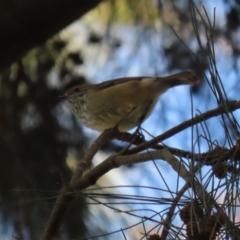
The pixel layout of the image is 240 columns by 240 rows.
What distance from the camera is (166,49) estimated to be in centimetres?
273

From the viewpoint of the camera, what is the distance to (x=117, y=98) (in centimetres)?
275

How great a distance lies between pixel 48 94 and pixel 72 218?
1.64 feet

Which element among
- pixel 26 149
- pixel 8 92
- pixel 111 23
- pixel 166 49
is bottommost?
pixel 26 149

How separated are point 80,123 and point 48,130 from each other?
17 centimetres

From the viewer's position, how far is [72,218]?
2.47 m

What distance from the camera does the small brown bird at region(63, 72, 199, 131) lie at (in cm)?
262

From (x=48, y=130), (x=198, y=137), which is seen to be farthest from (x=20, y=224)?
(x=198, y=137)

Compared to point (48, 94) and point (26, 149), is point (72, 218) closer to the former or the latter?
point (26, 149)

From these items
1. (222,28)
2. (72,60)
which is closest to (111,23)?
(72,60)

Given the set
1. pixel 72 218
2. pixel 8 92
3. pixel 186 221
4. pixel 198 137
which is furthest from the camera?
pixel 8 92

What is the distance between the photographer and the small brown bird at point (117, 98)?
8.59 ft

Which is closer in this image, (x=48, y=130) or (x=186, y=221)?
(x=186, y=221)

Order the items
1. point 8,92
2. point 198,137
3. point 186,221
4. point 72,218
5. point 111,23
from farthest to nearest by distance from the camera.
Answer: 1. point 111,23
2. point 8,92
3. point 72,218
4. point 198,137
5. point 186,221

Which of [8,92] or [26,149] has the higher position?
[8,92]
